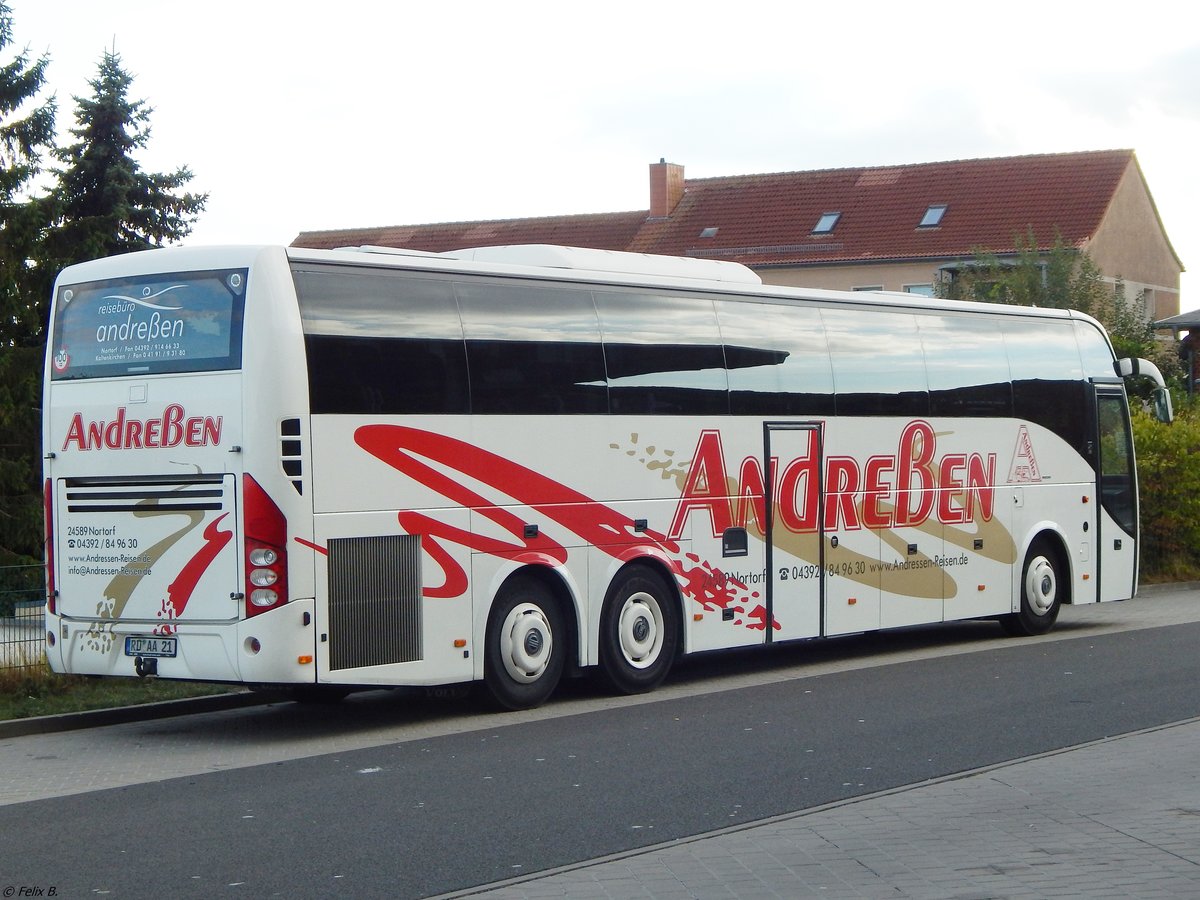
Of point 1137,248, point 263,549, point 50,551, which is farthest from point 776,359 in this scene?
point 1137,248

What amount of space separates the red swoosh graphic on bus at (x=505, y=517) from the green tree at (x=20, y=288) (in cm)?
1649

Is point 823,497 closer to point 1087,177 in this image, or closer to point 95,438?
point 95,438

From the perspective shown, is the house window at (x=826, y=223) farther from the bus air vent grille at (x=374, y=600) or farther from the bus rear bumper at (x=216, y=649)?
the bus rear bumper at (x=216, y=649)

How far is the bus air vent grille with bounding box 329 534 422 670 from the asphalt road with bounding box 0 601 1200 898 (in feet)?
2.15

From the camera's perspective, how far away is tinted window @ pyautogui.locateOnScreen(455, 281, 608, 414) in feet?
43.0

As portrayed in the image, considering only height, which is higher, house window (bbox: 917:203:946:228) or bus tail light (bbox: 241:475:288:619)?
house window (bbox: 917:203:946:228)

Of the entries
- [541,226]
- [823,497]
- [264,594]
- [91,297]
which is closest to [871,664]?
[823,497]

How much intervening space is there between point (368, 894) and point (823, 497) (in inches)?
379

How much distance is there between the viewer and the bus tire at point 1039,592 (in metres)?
19.0

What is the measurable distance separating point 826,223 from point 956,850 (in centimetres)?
5015

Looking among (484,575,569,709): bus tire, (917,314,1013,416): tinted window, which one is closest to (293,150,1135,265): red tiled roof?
(917,314,1013,416): tinted window

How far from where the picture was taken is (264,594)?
11641mm

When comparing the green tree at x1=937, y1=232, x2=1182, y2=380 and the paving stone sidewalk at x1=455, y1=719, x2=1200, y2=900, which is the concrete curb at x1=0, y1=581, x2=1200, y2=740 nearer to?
the paving stone sidewalk at x1=455, y1=719, x2=1200, y2=900

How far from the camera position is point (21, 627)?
13.4 meters
